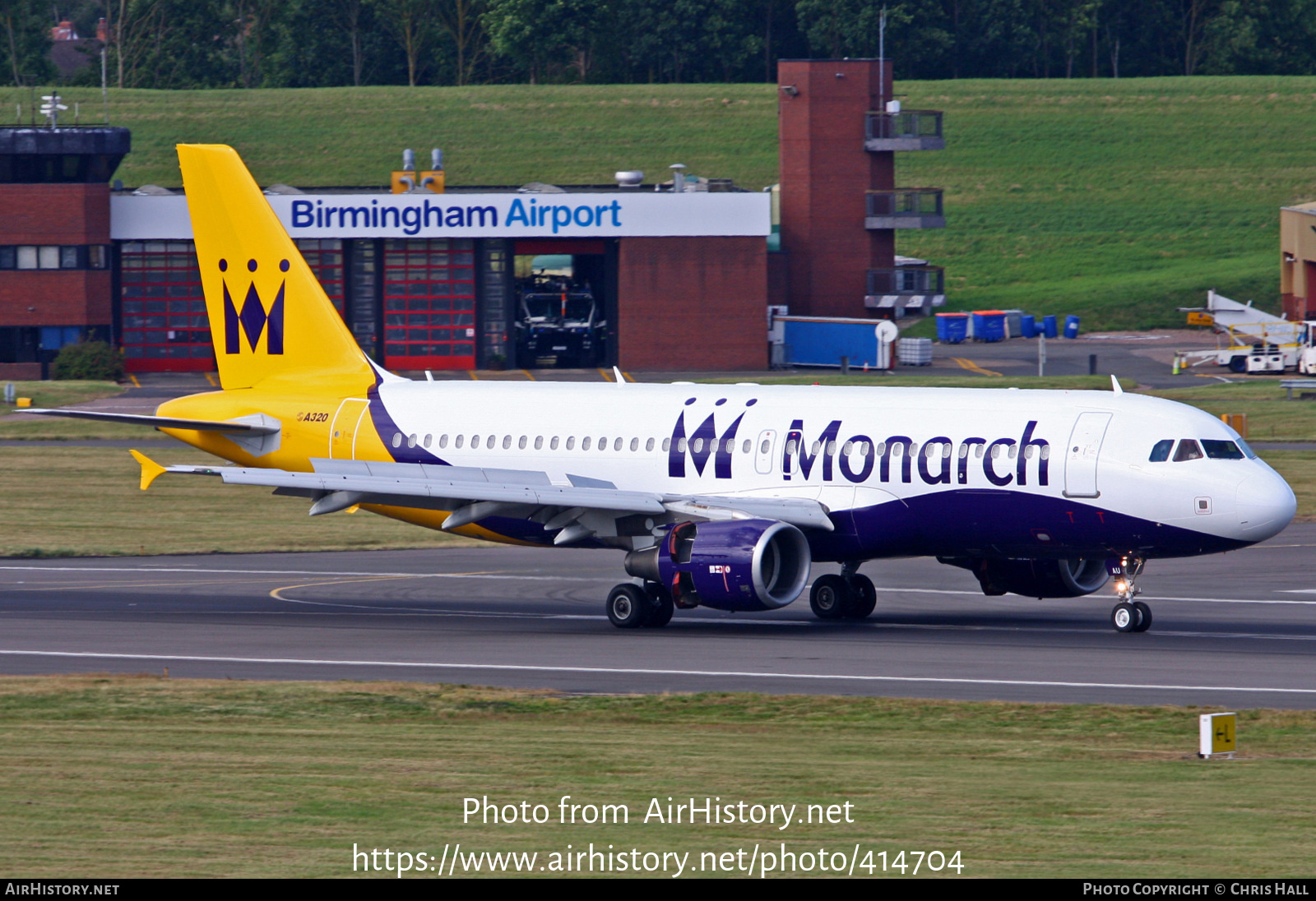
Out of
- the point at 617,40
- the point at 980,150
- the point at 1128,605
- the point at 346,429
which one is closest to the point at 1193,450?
the point at 1128,605

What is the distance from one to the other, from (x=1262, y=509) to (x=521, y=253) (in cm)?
6800

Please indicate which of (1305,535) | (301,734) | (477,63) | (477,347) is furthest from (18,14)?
(301,734)

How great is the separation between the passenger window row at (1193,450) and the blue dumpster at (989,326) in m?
80.3

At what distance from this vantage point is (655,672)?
2658cm

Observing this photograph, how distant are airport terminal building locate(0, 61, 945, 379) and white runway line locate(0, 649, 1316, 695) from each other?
204 ft

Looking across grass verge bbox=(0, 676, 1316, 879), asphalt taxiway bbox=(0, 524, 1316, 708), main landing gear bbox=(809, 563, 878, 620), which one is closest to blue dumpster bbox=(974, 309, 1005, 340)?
asphalt taxiway bbox=(0, 524, 1316, 708)

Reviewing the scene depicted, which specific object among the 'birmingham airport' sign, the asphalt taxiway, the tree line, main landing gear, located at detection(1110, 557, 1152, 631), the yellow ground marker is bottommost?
the asphalt taxiway

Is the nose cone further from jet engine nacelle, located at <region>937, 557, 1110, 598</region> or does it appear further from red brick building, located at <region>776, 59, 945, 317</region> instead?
red brick building, located at <region>776, 59, 945, 317</region>

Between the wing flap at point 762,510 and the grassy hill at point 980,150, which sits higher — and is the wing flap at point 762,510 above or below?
below

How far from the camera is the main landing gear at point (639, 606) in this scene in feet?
104

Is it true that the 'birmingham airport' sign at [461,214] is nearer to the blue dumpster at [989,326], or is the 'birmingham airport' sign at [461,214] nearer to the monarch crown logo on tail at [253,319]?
the blue dumpster at [989,326]

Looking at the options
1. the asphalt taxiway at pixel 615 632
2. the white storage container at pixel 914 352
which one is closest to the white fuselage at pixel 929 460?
the asphalt taxiway at pixel 615 632

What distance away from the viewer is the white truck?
292 feet
